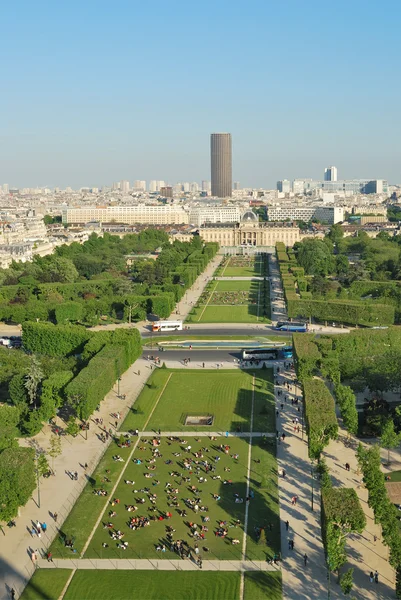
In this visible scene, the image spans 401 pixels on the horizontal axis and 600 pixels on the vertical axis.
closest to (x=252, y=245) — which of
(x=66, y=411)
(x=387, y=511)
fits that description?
(x=66, y=411)

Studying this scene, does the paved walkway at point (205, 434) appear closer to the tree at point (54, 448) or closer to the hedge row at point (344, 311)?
the tree at point (54, 448)

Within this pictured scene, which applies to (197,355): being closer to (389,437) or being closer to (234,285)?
(389,437)

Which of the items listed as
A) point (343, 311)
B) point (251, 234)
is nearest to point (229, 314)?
point (343, 311)

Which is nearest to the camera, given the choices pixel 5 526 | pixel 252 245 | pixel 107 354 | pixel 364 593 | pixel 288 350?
pixel 364 593

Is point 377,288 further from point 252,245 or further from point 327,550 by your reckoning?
point 252,245

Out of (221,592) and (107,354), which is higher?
(107,354)

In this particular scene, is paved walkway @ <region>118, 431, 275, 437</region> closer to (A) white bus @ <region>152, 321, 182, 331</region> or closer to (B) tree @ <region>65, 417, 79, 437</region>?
(B) tree @ <region>65, 417, 79, 437</region>
